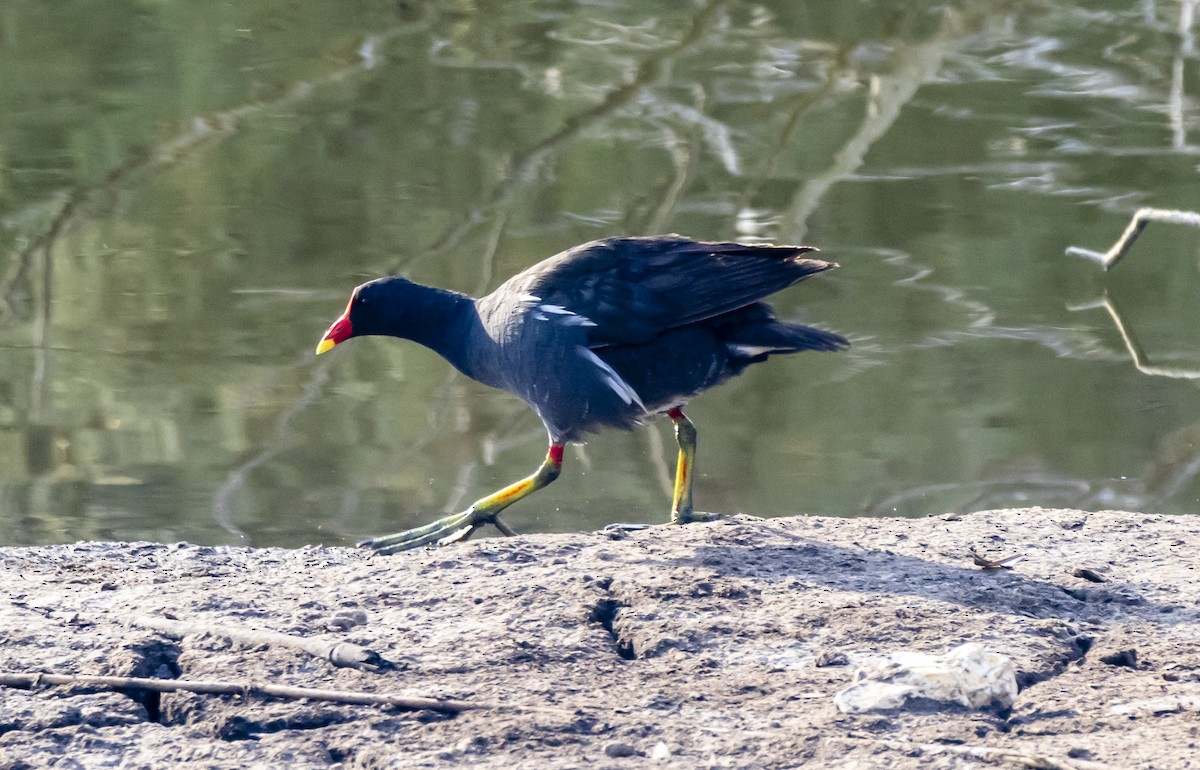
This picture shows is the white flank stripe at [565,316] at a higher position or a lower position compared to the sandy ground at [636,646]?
higher

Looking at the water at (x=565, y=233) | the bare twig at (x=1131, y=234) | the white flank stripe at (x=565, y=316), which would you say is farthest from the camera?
the bare twig at (x=1131, y=234)

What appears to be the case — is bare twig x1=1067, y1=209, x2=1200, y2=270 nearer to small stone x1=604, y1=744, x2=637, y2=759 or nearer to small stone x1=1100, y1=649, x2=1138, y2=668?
small stone x1=1100, y1=649, x2=1138, y2=668

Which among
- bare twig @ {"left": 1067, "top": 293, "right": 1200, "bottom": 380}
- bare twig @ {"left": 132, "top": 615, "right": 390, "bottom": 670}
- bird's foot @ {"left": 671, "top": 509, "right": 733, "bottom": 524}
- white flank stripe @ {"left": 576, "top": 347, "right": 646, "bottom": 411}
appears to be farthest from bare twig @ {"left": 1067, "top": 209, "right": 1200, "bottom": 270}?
bare twig @ {"left": 132, "top": 615, "right": 390, "bottom": 670}

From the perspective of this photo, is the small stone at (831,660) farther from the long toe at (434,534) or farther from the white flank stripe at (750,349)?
the long toe at (434,534)

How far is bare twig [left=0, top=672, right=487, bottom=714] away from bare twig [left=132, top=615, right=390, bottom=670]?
134 millimetres

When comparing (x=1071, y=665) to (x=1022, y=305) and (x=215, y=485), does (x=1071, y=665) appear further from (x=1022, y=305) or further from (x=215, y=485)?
(x=1022, y=305)

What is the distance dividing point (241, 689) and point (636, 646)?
810 millimetres

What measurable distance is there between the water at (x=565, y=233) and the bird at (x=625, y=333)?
90 centimetres

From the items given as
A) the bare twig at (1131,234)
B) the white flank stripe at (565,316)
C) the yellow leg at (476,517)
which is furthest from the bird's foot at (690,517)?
the bare twig at (1131,234)

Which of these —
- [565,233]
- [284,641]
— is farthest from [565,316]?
[565,233]

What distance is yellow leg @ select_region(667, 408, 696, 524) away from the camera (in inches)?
174

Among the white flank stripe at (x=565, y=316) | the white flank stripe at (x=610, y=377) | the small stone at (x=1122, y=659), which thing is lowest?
the small stone at (x=1122, y=659)

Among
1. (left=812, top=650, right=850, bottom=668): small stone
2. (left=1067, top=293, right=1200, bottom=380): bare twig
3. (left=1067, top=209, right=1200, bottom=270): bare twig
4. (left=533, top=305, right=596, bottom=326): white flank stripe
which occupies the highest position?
(left=533, top=305, right=596, bottom=326): white flank stripe

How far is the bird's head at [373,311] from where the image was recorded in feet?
15.2
